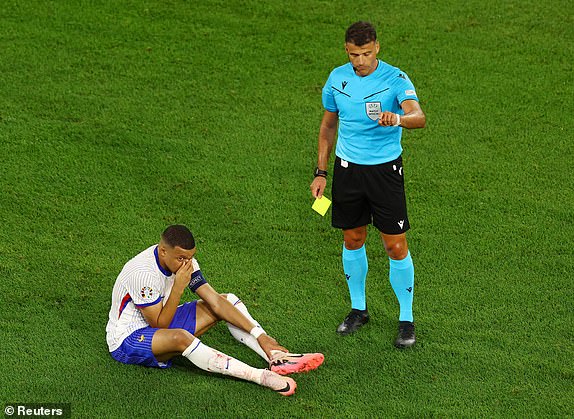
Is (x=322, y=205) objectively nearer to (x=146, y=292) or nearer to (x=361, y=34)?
(x=361, y=34)

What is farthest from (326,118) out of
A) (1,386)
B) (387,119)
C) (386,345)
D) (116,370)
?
(1,386)

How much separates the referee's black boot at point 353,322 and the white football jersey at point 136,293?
1223mm

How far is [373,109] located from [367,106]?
0.04 metres

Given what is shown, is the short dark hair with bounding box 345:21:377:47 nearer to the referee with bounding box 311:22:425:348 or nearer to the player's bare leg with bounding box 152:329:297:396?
the referee with bounding box 311:22:425:348

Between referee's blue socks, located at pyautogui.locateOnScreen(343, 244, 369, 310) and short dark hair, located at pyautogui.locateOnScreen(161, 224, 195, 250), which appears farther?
referee's blue socks, located at pyautogui.locateOnScreen(343, 244, 369, 310)

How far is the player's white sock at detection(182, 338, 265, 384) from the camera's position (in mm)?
6066

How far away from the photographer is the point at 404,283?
6488mm

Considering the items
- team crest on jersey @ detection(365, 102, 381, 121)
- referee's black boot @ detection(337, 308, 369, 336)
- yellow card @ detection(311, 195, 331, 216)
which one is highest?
team crest on jersey @ detection(365, 102, 381, 121)

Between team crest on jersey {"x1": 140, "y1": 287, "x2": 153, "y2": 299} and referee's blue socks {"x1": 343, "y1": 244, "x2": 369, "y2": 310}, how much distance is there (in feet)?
4.43

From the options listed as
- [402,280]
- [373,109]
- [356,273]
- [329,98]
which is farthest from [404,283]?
[329,98]

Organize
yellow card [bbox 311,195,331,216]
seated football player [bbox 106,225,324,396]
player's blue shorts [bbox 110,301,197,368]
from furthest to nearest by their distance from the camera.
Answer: yellow card [bbox 311,195,331,216], player's blue shorts [bbox 110,301,197,368], seated football player [bbox 106,225,324,396]

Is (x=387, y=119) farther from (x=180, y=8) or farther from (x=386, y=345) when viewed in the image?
(x=180, y=8)

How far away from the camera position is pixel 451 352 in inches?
254

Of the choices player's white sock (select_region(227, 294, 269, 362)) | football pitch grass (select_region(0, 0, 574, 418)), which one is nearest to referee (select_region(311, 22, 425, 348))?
football pitch grass (select_region(0, 0, 574, 418))
